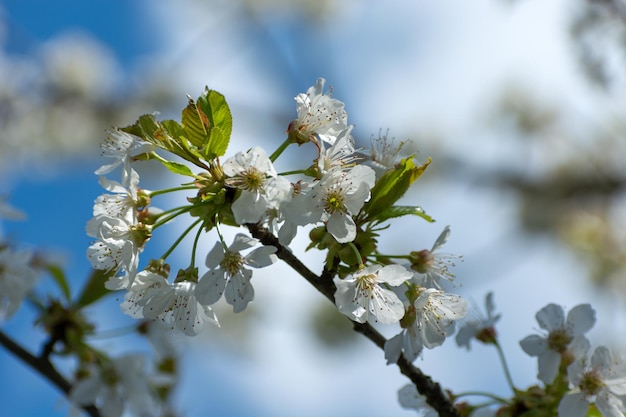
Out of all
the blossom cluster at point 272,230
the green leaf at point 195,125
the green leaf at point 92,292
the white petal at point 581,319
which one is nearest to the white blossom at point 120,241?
the blossom cluster at point 272,230

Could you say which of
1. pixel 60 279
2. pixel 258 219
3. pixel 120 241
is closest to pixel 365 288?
pixel 258 219

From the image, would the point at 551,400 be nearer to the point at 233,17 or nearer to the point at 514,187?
the point at 514,187

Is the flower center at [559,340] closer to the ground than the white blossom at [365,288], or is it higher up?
higher up

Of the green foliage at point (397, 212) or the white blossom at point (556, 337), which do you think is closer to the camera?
the green foliage at point (397, 212)

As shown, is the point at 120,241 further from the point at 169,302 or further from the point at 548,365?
the point at 548,365

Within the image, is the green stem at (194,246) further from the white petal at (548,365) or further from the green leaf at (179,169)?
the white petal at (548,365)

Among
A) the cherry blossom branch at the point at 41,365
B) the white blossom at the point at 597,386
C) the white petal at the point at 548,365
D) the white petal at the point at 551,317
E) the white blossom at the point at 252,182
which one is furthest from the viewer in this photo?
the cherry blossom branch at the point at 41,365
